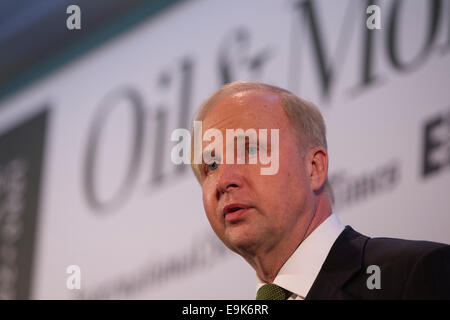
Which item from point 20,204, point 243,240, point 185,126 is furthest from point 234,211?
point 20,204

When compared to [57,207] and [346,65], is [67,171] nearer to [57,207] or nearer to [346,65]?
[57,207]

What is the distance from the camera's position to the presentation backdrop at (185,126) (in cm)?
239

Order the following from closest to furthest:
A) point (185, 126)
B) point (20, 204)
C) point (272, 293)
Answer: point (272, 293), point (185, 126), point (20, 204)

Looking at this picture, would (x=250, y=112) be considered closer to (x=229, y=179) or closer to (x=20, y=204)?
(x=229, y=179)

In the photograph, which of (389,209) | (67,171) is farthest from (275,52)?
(67,171)

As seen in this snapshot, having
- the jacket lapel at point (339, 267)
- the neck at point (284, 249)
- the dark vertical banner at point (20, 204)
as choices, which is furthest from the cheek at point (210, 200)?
the dark vertical banner at point (20, 204)

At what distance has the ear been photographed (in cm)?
172

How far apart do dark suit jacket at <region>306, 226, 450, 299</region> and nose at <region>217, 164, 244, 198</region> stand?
0.86ft

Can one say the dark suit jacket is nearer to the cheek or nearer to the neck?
the neck

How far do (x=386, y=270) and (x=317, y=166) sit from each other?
35cm

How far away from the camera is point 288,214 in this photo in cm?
165

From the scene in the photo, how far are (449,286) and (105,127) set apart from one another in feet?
6.85

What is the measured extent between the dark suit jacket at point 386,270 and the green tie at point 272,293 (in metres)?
0.09

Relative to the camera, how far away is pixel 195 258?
278 cm
